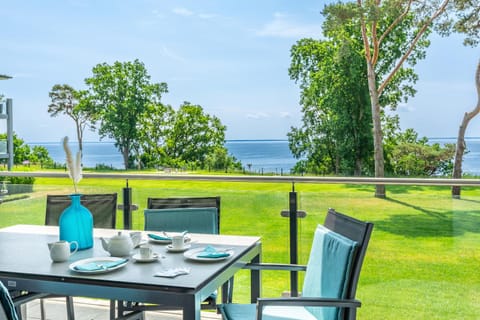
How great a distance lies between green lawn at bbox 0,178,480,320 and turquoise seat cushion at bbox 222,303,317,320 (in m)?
0.62

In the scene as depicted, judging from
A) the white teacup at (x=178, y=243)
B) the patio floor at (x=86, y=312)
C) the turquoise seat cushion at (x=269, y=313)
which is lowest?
the patio floor at (x=86, y=312)

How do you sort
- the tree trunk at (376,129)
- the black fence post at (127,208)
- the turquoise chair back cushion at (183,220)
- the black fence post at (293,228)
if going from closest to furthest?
1. the turquoise chair back cushion at (183,220)
2. the black fence post at (293,228)
3. the black fence post at (127,208)
4. the tree trunk at (376,129)

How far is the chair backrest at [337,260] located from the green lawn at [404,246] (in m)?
0.72

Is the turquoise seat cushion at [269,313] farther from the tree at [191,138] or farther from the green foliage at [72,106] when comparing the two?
the green foliage at [72,106]

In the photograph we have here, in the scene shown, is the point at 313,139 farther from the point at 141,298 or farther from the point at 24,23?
the point at 141,298

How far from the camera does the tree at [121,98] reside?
93.2ft

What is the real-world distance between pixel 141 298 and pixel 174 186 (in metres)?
1.86

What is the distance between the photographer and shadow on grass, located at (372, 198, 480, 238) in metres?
3.00

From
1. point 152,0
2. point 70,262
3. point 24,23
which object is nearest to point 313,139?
point 152,0

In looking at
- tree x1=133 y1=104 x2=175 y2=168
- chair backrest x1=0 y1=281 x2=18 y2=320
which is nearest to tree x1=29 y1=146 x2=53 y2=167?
tree x1=133 y1=104 x2=175 y2=168

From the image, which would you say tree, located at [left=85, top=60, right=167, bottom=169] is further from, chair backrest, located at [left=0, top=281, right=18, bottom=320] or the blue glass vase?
chair backrest, located at [left=0, top=281, right=18, bottom=320]

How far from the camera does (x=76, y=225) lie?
2.22m

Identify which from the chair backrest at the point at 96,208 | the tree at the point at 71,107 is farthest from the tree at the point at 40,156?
the chair backrest at the point at 96,208

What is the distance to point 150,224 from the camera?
275 cm
